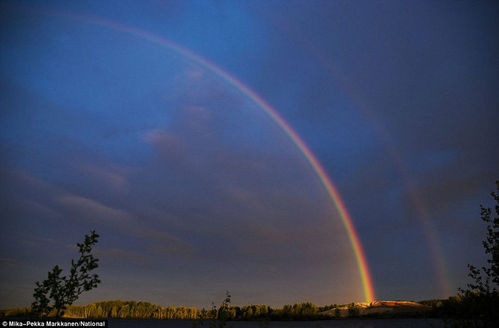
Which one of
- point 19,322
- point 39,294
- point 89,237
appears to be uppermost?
point 89,237

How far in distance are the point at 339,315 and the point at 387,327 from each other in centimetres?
2120

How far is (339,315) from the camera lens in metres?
43.1

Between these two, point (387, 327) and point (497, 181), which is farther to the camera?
point (387, 327)

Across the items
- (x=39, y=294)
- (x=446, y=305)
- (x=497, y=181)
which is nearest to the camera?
(x=39, y=294)

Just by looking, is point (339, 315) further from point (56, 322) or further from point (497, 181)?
point (56, 322)

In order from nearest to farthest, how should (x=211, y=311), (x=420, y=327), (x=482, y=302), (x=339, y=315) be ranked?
1. (x=211, y=311)
2. (x=482, y=302)
3. (x=420, y=327)
4. (x=339, y=315)

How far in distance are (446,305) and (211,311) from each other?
108 ft

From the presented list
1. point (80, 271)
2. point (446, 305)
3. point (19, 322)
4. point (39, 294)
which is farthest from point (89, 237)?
point (446, 305)

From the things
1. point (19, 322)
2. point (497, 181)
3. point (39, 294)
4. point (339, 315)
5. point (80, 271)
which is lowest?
point (339, 315)

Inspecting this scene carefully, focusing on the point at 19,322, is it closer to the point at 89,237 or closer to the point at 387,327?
the point at 89,237

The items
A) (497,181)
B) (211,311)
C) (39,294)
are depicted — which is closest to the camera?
(39,294)

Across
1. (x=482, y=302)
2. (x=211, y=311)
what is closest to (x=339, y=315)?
(x=482, y=302)

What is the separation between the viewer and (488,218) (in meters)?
10.8

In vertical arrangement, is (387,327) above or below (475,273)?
A: below
